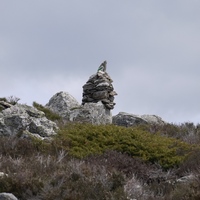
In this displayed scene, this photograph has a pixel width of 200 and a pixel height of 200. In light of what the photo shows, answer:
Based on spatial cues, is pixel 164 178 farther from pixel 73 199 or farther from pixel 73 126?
pixel 73 126

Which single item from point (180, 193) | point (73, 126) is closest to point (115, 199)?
point (180, 193)

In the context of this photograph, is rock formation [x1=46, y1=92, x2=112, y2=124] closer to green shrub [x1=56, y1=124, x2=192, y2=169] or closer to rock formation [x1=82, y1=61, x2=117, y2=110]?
rock formation [x1=82, y1=61, x2=117, y2=110]

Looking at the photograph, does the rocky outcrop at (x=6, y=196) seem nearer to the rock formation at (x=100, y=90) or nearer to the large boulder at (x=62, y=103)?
the large boulder at (x=62, y=103)

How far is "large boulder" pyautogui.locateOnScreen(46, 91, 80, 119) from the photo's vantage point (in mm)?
24562

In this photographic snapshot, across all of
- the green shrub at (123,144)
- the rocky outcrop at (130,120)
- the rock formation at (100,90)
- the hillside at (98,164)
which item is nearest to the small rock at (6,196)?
the hillside at (98,164)

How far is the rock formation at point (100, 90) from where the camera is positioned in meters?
25.0

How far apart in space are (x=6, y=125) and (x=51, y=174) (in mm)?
5680

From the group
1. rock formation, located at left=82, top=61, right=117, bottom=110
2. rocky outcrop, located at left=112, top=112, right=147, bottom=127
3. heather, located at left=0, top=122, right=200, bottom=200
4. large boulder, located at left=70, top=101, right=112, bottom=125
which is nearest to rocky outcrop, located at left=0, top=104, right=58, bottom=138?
heather, located at left=0, top=122, right=200, bottom=200

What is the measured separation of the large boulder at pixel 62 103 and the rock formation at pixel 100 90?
731 millimetres

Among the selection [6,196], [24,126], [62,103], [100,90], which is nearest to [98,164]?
[6,196]

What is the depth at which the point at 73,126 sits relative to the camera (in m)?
15.8

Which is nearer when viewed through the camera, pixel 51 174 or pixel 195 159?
pixel 51 174

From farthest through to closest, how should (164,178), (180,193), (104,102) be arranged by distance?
1. (104,102)
2. (164,178)
3. (180,193)

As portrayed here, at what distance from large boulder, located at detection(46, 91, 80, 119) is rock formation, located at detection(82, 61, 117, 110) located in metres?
0.73
